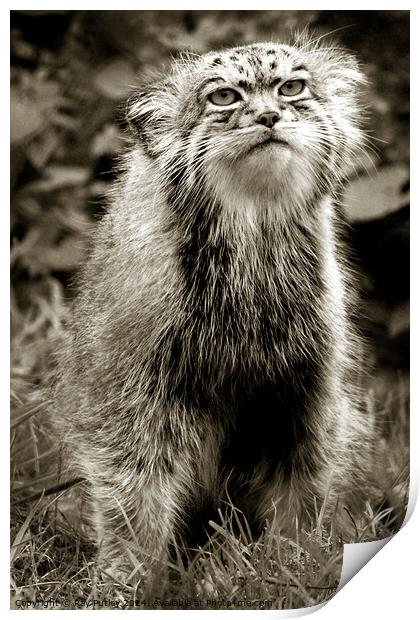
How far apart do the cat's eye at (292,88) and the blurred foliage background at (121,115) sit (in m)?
0.22

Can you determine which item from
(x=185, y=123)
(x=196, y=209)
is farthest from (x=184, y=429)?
(x=185, y=123)

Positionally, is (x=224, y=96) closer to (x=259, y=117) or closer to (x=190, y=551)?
(x=259, y=117)

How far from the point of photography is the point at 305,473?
3.32m

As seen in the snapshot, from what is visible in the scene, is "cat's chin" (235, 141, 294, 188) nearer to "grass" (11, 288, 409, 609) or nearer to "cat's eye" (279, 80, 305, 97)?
"cat's eye" (279, 80, 305, 97)

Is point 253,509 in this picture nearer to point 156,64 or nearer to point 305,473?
point 305,473

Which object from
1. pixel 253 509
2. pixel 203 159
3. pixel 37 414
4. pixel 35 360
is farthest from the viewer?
pixel 35 360

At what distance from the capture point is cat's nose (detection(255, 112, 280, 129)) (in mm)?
2945

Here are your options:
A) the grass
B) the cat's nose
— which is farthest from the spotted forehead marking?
the grass

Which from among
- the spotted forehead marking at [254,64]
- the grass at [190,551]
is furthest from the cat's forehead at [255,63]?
the grass at [190,551]

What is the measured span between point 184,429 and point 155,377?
17 cm

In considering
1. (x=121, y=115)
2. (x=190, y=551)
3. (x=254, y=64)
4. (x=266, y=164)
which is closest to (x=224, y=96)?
(x=254, y=64)

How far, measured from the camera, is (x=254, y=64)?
10.0 ft

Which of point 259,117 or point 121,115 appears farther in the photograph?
point 121,115

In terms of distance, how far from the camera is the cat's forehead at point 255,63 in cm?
304
